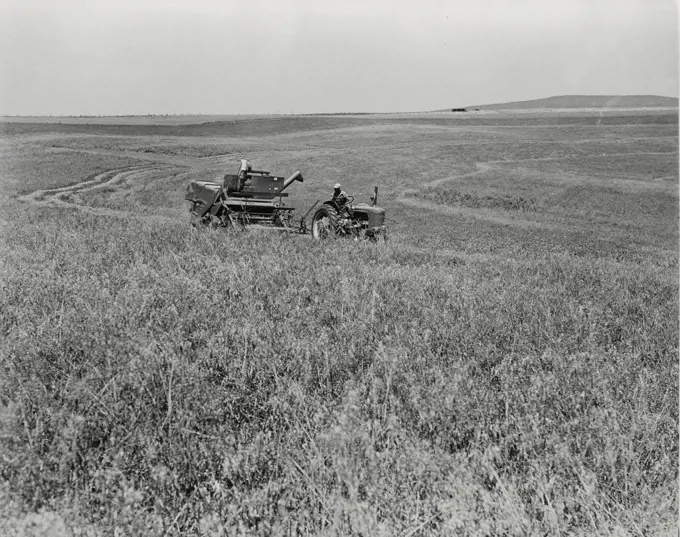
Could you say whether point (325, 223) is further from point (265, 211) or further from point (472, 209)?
point (472, 209)

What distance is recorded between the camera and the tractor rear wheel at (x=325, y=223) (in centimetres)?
1564

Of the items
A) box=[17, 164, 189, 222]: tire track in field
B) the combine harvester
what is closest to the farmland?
the combine harvester

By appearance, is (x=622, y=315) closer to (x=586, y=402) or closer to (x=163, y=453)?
(x=586, y=402)

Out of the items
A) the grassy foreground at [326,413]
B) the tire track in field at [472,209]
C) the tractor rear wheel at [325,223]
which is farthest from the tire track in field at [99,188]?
the grassy foreground at [326,413]

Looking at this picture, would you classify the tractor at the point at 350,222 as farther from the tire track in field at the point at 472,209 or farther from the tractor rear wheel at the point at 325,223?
the tire track in field at the point at 472,209

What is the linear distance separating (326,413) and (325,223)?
1285cm

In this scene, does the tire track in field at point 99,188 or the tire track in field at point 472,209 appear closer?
the tire track in field at point 99,188

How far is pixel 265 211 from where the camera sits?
17109 millimetres

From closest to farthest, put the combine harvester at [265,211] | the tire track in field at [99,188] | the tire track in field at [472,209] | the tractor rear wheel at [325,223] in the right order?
the tractor rear wheel at [325,223] → the combine harvester at [265,211] → the tire track in field at [99,188] → the tire track in field at [472,209]

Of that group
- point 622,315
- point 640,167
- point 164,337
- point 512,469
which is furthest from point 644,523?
point 640,167

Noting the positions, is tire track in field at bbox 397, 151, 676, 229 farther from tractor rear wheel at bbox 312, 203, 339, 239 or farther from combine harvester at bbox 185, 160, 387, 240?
tractor rear wheel at bbox 312, 203, 339, 239

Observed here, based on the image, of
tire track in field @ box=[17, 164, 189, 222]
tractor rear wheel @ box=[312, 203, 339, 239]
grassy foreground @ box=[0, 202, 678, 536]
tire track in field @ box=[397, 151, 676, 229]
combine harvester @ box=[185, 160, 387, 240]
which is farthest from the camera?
tire track in field @ box=[397, 151, 676, 229]

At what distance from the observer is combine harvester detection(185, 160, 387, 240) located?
621 inches

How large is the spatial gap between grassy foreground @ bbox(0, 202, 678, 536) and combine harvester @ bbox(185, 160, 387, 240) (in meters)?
9.03
